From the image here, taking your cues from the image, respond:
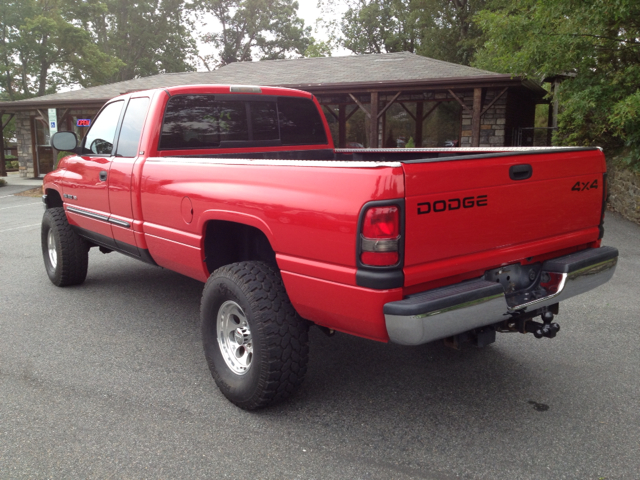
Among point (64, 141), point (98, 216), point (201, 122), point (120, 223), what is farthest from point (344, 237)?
point (64, 141)

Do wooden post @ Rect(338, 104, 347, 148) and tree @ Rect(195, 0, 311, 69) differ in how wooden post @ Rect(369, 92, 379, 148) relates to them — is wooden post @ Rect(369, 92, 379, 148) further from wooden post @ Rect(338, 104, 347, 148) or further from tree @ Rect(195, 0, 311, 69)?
tree @ Rect(195, 0, 311, 69)

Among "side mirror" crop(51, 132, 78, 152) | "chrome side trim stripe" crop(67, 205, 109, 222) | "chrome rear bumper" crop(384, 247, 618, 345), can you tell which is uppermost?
"side mirror" crop(51, 132, 78, 152)

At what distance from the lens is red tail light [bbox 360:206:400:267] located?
8.31ft

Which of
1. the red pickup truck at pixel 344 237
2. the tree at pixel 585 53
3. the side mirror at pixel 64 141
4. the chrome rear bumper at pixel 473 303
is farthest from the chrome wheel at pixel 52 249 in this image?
the tree at pixel 585 53

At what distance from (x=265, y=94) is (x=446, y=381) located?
2786 mm

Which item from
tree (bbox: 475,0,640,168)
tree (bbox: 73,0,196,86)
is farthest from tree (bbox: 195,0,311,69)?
tree (bbox: 475,0,640,168)

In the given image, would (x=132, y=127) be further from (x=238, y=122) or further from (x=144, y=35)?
(x=144, y=35)

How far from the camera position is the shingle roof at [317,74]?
16.4 m

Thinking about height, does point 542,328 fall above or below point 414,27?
below

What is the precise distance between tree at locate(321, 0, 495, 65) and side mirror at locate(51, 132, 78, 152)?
26.2 metres

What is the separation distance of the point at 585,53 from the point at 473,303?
9.42 metres

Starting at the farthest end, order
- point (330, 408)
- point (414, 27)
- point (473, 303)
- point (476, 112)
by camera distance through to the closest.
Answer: point (414, 27) → point (476, 112) → point (330, 408) → point (473, 303)

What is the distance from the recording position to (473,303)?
2.68 m

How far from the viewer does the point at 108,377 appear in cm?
372
